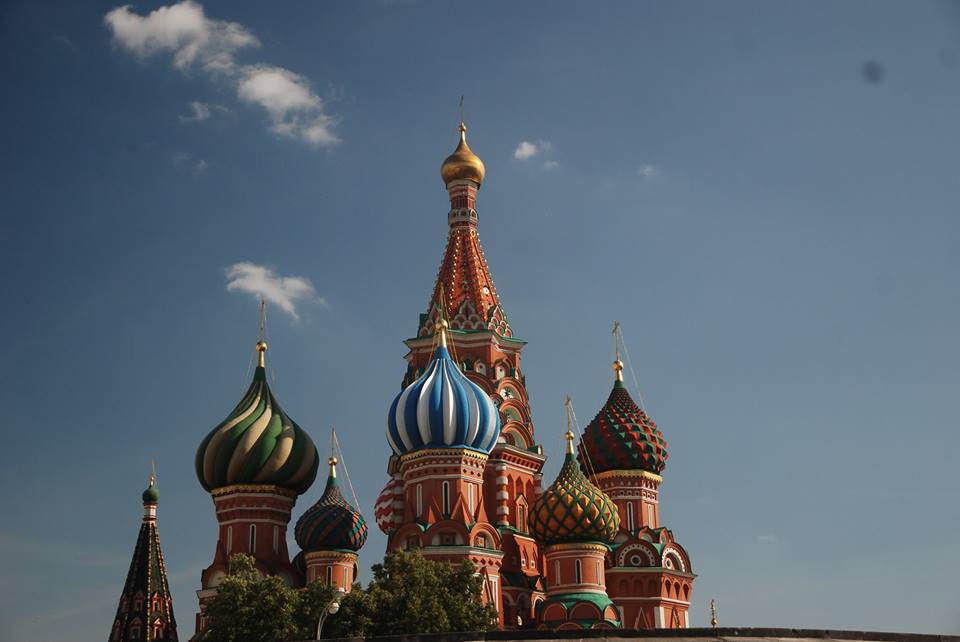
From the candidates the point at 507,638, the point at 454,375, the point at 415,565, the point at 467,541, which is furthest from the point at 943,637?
the point at 454,375

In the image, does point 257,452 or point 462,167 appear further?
point 462,167

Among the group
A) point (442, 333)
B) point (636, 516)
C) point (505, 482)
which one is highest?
point (442, 333)

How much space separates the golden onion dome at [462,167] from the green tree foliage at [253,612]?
695 inches

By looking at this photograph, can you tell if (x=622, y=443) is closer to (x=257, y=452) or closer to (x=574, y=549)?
(x=574, y=549)

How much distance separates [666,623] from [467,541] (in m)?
A: 7.32

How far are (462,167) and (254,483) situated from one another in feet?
40.9

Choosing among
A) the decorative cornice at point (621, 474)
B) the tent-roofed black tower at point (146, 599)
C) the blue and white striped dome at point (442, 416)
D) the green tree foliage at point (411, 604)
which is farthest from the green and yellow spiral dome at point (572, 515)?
the tent-roofed black tower at point (146, 599)

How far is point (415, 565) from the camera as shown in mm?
27906

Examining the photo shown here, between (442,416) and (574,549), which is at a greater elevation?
(442,416)

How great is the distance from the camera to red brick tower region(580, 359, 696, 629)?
36.8 metres

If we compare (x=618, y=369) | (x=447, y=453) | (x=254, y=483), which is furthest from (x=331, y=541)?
(x=618, y=369)

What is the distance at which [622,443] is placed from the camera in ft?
129

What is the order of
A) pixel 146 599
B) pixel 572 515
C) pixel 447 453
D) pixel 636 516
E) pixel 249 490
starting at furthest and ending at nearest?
1. pixel 146 599
2. pixel 636 516
3. pixel 249 490
4. pixel 447 453
5. pixel 572 515

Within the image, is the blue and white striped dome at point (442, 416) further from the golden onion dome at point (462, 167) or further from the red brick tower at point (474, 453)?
the golden onion dome at point (462, 167)
